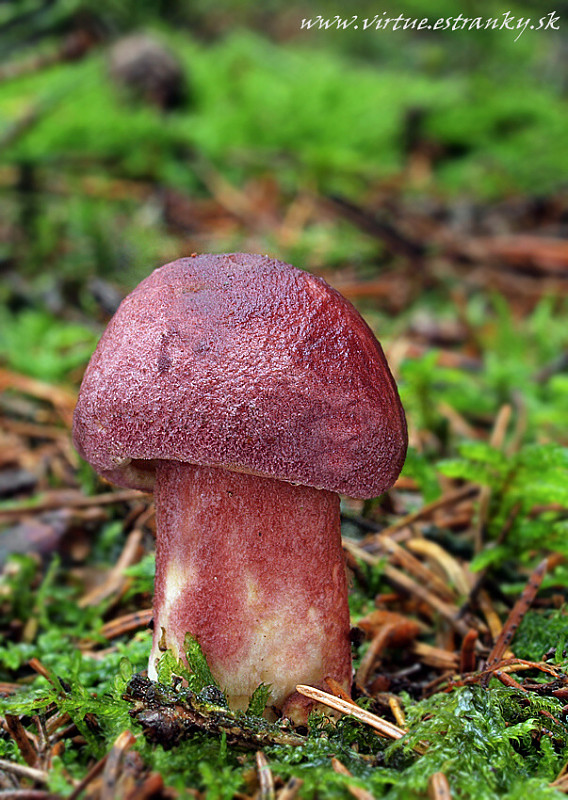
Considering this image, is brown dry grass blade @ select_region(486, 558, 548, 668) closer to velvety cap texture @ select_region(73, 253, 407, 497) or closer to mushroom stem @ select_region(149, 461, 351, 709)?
mushroom stem @ select_region(149, 461, 351, 709)

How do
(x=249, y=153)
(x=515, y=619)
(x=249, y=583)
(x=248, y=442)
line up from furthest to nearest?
(x=249, y=153) < (x=515, y=619) < (x=249, y=583) < (x=248, y=442)

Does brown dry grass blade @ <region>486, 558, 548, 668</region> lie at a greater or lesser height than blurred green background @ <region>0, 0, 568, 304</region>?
lesser

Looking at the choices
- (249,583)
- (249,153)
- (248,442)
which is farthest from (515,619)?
(249,153)

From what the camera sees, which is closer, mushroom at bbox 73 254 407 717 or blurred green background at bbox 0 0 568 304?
mushroom at bbox 73 254 407 717

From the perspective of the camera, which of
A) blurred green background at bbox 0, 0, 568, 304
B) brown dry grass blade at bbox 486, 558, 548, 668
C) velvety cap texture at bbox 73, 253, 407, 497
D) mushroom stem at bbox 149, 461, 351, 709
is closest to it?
velvety cap texture at bbox 73, 253, 407, 497

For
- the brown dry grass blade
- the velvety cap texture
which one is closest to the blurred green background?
the velvety cap texture

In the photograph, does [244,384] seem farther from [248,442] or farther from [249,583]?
[249,583]

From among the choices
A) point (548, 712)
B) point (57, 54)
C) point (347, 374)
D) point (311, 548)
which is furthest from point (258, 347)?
point (57, 54)
